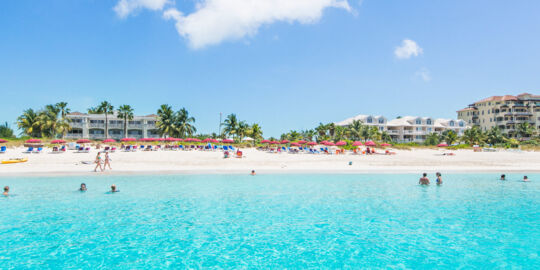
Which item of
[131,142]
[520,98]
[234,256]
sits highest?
[520,98]

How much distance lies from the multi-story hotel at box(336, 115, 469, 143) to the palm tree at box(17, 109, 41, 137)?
6692 cm

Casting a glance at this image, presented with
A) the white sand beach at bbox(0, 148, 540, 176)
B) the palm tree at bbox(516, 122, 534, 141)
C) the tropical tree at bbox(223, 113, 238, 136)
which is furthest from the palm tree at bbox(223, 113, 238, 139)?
the palm tree at bbox(516, 122, 534, 141)

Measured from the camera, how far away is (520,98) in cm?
8875

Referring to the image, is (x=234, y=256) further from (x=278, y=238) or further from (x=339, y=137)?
(x=339, y=137)

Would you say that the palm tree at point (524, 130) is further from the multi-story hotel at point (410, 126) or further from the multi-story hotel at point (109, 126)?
the multi-story hotel at point (109, 126)

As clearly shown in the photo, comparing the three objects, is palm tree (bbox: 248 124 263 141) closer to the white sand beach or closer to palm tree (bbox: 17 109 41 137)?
the white sand beach

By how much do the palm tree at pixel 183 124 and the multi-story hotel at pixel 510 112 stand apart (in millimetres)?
78630

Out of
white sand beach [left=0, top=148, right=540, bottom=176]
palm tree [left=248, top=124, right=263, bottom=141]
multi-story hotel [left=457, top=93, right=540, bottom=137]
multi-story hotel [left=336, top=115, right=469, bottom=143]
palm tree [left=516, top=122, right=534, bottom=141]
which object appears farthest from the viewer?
multi-story hotel [left=457, top=93, right=540, bottom=137]

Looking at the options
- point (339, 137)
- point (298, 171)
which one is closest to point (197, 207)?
point (298, 171)

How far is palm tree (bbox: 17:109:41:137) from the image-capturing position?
5856cm

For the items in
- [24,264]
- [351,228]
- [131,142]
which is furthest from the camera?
[131,142]

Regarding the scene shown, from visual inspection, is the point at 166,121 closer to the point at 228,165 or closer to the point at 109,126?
the point at 109,126

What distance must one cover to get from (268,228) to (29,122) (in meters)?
65.2

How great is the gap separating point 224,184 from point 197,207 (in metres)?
6.82
